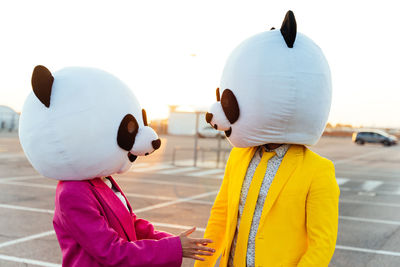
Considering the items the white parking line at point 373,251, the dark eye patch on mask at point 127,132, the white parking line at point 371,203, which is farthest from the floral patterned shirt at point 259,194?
the white parking line at point 371,203

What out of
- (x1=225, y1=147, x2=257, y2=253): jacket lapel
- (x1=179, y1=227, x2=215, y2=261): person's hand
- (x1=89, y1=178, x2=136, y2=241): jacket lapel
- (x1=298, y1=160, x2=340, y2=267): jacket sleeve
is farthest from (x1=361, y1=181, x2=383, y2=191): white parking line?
(x1=89, y1=178, x2=136, y2=241): jacket lapel

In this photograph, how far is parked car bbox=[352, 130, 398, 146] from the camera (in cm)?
4266

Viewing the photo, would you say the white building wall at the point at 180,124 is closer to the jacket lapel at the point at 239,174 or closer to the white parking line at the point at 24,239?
the white parking line at the point at 24,239

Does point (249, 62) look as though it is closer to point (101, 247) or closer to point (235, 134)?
point (235, 134)

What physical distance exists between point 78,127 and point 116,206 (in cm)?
45

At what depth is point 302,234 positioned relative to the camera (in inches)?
92.8

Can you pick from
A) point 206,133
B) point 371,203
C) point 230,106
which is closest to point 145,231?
point 230,106

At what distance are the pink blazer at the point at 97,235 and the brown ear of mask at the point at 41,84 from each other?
43 cm

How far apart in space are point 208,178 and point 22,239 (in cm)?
803

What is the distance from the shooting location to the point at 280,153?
8.10 feet

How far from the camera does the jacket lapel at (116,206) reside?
7.54ft

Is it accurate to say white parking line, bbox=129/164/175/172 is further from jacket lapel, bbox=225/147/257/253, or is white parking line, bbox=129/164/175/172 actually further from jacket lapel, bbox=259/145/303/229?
jacket lapel, bbox=259/145/303/229

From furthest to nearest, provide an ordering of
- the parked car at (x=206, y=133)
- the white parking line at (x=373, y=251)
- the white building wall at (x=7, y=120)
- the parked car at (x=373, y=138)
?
the white building wall at (x=7, y=120) < the parked car at (x=206, y=133) < the parked car at (x=373, y=138) < the white parking line at (x=373, y=251)

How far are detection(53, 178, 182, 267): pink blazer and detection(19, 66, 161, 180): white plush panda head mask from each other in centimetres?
12
